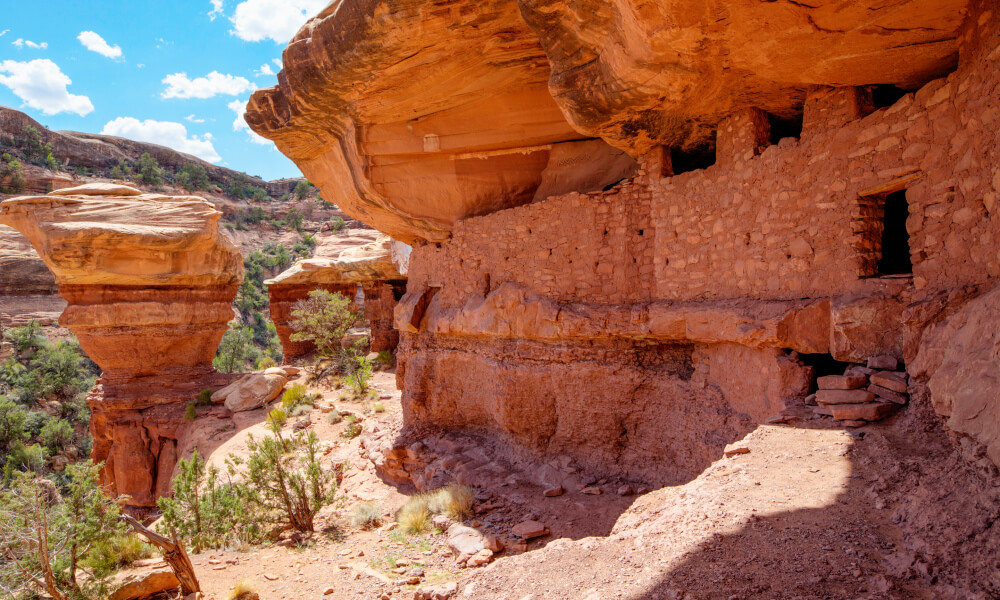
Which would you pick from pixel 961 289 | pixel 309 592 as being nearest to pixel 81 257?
pixel 309 592

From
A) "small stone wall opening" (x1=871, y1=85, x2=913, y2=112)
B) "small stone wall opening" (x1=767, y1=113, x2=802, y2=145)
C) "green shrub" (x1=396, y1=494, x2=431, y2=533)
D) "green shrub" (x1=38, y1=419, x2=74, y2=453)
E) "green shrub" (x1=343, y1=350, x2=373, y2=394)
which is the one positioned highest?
"small stone wall opening" (x1=767, y1=113, x2=802, y2=145)

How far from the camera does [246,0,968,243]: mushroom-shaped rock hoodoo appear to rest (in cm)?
334

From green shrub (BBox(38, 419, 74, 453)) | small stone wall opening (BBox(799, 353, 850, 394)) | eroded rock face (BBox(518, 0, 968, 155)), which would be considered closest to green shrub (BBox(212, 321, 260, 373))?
green shrub (BBox(38, 419, 74, 453))

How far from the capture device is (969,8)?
2861mm

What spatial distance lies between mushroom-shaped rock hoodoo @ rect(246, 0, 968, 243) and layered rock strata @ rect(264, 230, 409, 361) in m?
5.72

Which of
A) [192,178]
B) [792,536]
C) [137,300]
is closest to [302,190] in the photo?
[192,178]

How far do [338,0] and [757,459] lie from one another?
19.7 feet

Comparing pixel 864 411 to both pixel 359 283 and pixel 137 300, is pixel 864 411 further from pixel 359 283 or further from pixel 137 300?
pixel 359 283

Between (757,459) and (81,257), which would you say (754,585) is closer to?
(757,459)

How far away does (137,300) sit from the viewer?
45.2 ft

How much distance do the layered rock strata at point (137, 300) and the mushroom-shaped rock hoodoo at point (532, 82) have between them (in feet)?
21.1

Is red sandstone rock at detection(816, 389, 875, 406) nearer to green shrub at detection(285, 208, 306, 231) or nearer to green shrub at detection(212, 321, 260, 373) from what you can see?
green shrub at detection(212, 321, 260, 373)

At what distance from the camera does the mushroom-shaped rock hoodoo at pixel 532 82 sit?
11.0ft

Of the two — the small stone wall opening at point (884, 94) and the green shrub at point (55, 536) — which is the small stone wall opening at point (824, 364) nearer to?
the small stone wall opening at point (884, 94)
